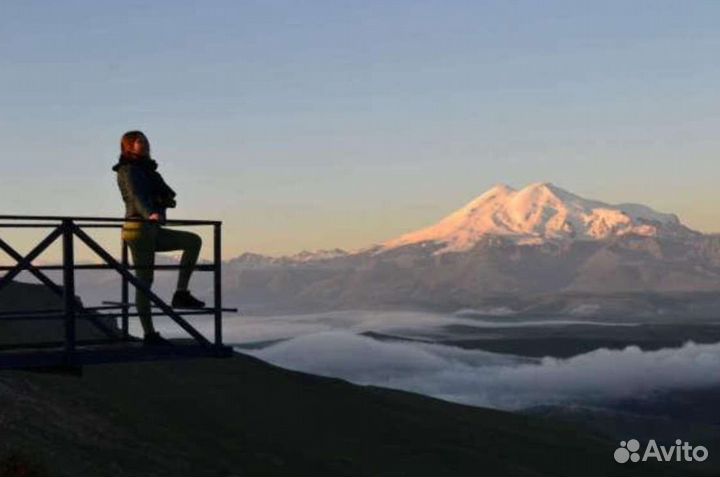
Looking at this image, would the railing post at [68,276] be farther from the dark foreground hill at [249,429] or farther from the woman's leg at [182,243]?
the dark foreground hill at [249,429]

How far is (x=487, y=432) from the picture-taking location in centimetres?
17975

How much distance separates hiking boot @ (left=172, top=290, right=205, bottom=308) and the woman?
46 centimetres

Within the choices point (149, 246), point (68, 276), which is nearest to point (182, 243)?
point (149, 246)

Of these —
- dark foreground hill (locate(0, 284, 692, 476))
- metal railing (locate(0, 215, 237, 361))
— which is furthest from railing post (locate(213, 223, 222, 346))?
dark foreground hill (locate(0, 284, 692, 476))

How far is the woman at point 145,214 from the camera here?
1533cm

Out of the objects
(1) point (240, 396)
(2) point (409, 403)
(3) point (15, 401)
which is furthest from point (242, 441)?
(2) point (409, 403)

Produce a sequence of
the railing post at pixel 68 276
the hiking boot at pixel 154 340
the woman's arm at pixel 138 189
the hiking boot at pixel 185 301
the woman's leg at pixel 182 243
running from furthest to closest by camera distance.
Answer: the hiking boot at pixel 185 301 < the hiking boot at pixel 154 340 < the woman's leg at pixel 182 243 < the woman's arm at pixel 138 189 < the railing post at pixel 68 276

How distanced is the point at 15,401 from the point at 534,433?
508 ft

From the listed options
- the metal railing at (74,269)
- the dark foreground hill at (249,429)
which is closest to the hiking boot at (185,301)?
the metal railing at (74,269)

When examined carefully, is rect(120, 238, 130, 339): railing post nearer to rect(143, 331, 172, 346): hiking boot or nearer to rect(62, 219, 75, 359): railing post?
rect(143, 331, 172, 346): hiking boot

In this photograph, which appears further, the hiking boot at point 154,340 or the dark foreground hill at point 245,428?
the dark foreground hill at point 245,428

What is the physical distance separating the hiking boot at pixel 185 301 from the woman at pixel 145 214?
461mm

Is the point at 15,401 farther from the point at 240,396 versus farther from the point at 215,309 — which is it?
the point at 240,396

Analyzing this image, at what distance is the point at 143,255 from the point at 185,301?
116 cm
